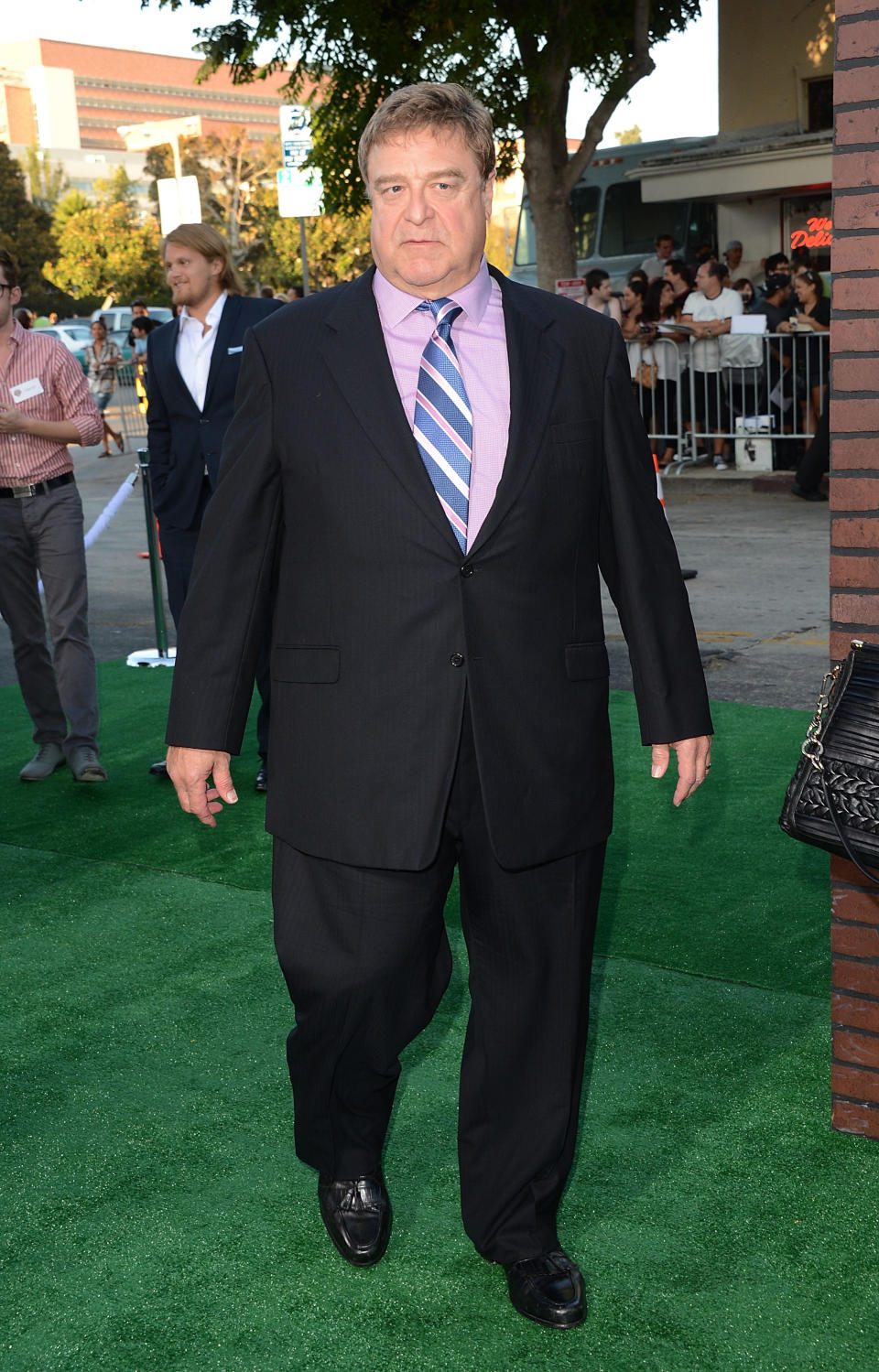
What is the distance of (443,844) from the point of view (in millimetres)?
2883

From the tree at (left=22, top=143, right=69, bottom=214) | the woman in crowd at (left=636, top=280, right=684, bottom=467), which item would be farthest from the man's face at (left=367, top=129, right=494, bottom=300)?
the tree at (left=22, top=143, right=69, bottom=214)

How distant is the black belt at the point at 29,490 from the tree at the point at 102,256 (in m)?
64.7

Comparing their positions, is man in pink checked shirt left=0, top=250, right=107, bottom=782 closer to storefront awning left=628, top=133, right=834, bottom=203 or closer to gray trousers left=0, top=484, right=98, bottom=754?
gray trousers left=0, top=484, right=98, bottom=754

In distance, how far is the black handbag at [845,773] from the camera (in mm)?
2781

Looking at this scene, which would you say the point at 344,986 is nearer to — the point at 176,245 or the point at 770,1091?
the point at 770,1091

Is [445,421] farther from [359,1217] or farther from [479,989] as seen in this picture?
[359,1217]

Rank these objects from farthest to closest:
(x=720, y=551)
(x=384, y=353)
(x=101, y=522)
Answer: (x=720, y=551), (x=101, y=522), (x=384, y=353)

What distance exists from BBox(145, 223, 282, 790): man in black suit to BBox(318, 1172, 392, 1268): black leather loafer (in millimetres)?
3362

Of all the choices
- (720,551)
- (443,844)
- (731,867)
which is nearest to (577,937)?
(443,844)

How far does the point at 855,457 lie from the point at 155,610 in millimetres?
6338

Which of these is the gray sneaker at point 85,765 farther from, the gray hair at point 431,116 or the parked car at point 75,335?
the parked car at point 75,335

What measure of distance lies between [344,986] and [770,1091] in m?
1.38

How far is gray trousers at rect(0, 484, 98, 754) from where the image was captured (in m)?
6.83

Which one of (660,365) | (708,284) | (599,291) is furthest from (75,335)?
(708,284)
